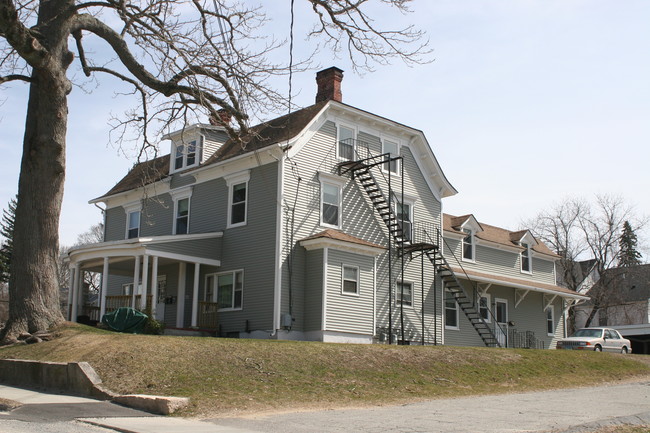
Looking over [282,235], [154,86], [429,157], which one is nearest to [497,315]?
[429,157]

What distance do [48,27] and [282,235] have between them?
9.94 m

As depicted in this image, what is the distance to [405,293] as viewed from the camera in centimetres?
2772

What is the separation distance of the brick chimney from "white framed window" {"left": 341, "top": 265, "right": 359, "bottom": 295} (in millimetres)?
6963

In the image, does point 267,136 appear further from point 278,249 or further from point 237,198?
point 278,249

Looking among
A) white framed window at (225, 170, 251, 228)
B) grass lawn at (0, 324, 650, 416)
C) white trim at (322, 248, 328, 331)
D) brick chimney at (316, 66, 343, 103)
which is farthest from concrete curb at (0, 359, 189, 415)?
brick chimney at (316, 66, 343, 103)

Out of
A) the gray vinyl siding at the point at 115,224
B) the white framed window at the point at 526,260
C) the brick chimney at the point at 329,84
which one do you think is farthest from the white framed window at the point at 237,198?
the white framed window at the point at 526,260

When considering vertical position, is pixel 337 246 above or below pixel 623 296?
below

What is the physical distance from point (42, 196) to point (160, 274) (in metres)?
11.1

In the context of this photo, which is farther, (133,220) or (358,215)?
(133,220)

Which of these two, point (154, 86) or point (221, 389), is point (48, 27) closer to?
point (154, 86)

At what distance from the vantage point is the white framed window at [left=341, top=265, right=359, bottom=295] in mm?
24422

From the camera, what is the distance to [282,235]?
77.9 feet

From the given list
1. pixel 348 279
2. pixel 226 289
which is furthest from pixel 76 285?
pixel 348 279

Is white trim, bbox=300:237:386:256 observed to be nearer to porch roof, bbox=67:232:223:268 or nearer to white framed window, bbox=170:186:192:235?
porch roof, bbox=67:232:223:268
